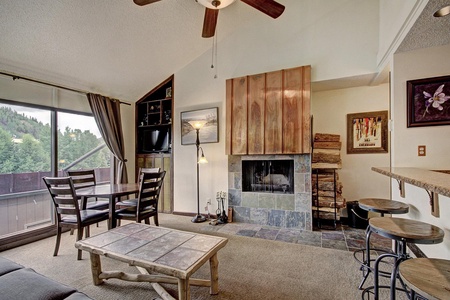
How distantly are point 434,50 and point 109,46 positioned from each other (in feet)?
13.9

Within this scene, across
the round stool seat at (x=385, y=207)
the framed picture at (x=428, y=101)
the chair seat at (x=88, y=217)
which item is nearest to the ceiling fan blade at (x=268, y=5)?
the framed picture at (x=428, y=101)

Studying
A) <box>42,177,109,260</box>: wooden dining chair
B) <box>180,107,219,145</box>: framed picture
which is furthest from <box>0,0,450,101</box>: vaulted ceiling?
<box>42,177,109,260</box>: wooden dining chair

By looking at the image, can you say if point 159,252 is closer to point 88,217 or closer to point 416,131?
point 88,217

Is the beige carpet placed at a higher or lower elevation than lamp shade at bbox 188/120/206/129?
lower

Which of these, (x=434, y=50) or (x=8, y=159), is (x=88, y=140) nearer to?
(x=8, y=159)

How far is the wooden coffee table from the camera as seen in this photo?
4.94ft

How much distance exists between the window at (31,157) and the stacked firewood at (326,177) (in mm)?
4239

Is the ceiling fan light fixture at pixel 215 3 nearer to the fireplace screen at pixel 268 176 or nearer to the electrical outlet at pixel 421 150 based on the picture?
the fireplace screen at pixel 268 176

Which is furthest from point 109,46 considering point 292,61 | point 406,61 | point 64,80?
point 406,61

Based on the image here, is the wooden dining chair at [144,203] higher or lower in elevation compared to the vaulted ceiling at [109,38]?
lower

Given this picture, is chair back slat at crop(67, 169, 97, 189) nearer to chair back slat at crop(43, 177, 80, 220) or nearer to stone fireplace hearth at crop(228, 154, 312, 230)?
chair back slat at crop(43, 177, 80, 220)

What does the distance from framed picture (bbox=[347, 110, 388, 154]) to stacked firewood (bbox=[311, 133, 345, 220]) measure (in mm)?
340

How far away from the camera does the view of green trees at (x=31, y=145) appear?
10.1 ft

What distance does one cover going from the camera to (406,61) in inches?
98.6
